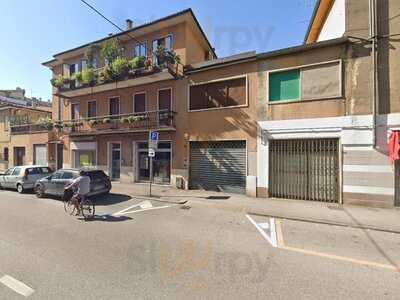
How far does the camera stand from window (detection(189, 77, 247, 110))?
12.8m

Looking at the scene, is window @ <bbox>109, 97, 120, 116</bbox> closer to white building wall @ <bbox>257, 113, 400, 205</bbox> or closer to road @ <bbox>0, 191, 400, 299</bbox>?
road @ <bbox>0, 191, 400, 299</bbox>

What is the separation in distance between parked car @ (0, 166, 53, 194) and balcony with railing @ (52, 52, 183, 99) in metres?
6.06

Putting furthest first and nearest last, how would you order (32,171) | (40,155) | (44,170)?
1. (40,155)
2. (44,170)
3. (32,171)

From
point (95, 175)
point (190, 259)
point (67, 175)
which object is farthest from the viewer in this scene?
point (67, 175)

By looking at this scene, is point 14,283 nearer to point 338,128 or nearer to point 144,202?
point 144,202

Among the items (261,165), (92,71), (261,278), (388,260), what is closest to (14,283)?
(261,278)

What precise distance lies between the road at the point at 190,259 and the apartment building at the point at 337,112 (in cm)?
378

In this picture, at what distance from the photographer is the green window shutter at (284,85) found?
11.5m

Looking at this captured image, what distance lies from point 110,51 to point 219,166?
9.93 m

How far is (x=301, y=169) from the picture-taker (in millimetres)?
11281

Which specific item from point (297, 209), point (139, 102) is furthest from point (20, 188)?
point (297, 209)

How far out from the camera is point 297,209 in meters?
9.43

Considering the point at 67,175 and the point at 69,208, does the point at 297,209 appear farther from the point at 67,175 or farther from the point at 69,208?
the point at 67,175

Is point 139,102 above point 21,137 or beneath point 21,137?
above
